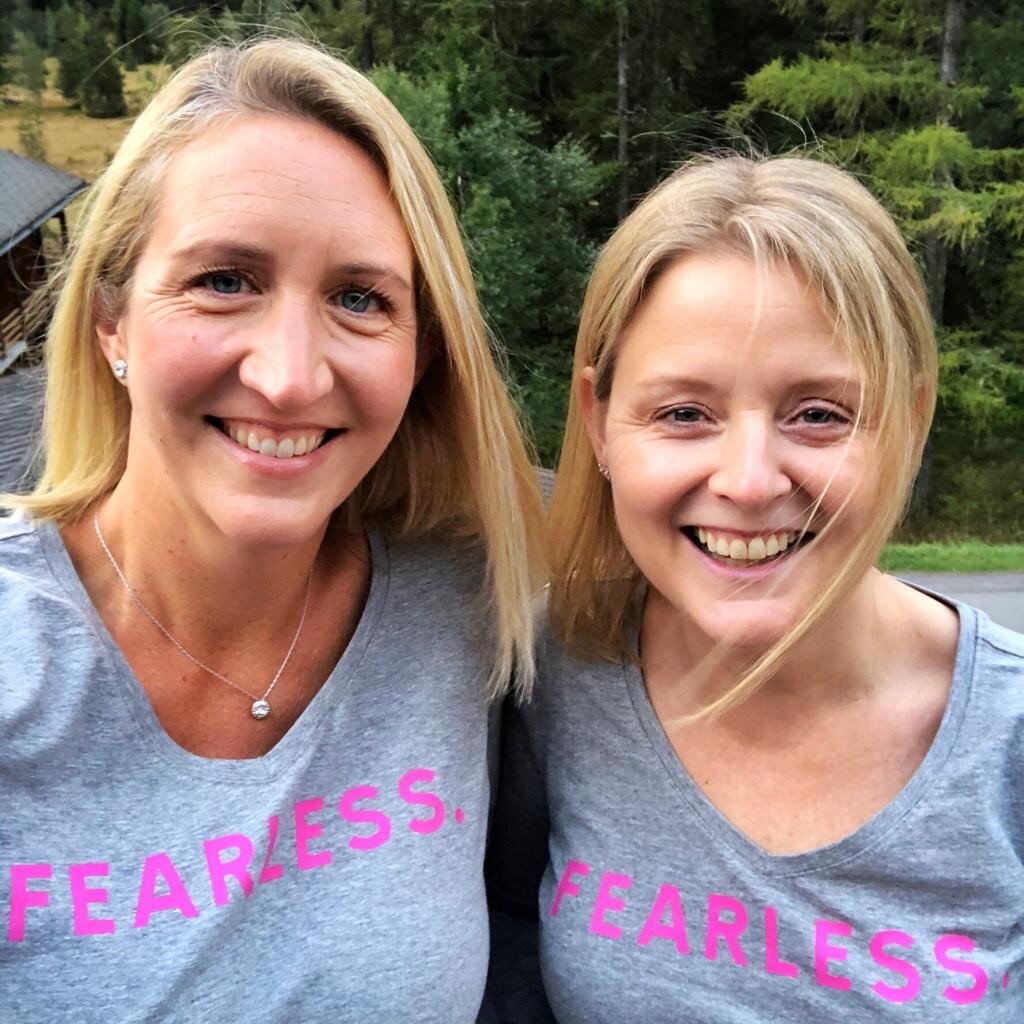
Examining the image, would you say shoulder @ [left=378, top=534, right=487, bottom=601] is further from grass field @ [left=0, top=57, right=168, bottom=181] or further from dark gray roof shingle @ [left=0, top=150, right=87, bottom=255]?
grass field @ [left=0, top=57, right=168, bottom=181]

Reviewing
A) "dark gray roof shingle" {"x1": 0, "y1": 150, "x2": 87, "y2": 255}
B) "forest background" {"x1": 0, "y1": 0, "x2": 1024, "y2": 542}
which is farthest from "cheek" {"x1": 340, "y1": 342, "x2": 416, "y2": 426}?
"dark gray roof shingle" {"x1": 0, "y1": 150, "x2": 87, "y2": 255}

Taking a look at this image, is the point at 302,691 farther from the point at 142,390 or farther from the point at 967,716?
the point at 967,716

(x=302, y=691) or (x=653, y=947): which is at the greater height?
(x=302, y=691)

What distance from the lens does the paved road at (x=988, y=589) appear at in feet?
23.9

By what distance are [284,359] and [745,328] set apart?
0.66 metres

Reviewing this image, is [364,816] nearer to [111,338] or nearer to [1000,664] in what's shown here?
[111,338]

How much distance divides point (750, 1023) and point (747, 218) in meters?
1.21

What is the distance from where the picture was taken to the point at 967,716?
4.93 feet

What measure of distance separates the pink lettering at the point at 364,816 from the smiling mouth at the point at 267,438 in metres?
0.53

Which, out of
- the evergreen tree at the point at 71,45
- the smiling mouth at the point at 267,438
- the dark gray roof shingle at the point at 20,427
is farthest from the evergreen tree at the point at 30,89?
the smiling mouth at the point at 267,438

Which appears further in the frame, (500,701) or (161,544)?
(500,701)

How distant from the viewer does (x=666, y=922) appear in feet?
5.06

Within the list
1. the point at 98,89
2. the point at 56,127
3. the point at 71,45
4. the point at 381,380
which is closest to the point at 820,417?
the point at 381,380

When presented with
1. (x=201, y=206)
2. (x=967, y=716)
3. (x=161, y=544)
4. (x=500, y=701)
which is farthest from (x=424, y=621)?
(x=967, y=716)
